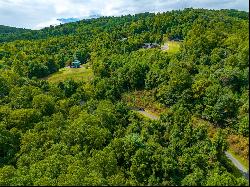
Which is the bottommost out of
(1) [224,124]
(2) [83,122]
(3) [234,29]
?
(1) [224,124]

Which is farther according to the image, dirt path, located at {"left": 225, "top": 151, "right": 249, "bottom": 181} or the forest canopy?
dirt path, located at {"left": 225, "top": 151, "right": 249, "bottom": 181}

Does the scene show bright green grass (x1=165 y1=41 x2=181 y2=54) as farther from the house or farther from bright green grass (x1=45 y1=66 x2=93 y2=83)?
the house

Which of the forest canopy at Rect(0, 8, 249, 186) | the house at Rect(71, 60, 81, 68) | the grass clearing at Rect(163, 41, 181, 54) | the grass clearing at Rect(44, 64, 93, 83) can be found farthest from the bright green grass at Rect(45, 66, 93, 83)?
the grass clearing at Rect(163, 41, 181, 54)

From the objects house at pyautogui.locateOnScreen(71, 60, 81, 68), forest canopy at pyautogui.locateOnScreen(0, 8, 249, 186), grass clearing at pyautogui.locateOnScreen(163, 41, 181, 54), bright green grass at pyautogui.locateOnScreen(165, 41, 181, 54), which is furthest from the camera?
house at pyautogui.locateOnScreen(71, 60, 81, 68)

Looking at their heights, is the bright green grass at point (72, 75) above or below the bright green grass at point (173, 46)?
below

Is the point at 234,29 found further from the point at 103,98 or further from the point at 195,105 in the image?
the point at 103,98

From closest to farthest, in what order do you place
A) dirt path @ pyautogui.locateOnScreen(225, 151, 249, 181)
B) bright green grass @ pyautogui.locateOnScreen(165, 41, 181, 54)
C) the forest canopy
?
1. the forest canopy
2. dirt path @ pyautogui.locateOnScreen(225, 151, 249, 181)
3. bright green grass @ pyautogui.locateOnScreen(165, 41, 181, 54)

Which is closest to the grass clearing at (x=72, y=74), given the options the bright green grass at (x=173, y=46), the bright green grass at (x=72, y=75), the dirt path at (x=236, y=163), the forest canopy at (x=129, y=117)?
the bright green grass at (x=72, y=75)

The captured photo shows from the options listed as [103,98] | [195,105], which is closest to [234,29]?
[195,105]

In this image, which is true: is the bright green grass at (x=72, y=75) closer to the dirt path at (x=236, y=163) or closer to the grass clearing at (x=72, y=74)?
the grass clearing at (x=72, y=74)
